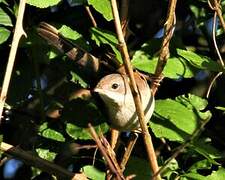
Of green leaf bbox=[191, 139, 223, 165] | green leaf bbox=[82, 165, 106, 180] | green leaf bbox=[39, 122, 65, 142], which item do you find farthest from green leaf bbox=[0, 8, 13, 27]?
green leaf bbox=[191, 139, 223, 165]

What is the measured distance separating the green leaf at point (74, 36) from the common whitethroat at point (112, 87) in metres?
0.04

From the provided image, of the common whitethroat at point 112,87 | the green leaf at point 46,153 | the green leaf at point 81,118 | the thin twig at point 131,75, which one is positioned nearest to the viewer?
the thin twig at point 131,75

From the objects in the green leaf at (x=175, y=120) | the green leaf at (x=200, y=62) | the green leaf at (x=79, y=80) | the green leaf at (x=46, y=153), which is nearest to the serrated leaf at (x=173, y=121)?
the green leaf at (x=175, y=120)

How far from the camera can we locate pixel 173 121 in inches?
81.2

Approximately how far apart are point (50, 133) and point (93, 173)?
23 cm

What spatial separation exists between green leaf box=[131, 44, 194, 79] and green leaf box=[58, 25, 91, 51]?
16cm

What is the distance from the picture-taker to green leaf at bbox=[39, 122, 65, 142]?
223 cm

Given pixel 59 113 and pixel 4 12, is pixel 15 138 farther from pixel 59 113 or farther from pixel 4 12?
pixel 4 12

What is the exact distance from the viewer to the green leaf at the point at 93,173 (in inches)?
82.7

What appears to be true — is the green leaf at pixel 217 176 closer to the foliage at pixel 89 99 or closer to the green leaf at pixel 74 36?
the foliage at pixel 89 99

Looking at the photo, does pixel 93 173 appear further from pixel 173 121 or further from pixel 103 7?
pixel 103 7

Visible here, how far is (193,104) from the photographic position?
7.41ft

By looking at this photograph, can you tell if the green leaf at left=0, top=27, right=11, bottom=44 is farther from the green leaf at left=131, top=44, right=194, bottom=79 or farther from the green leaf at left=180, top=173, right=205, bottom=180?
the green leaf at left=180, top=173, right=205, bottom=180

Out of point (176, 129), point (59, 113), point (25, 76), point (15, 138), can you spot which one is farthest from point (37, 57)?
point (176, 129)
